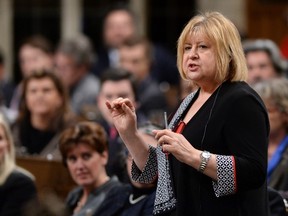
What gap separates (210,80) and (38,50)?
5833 mm

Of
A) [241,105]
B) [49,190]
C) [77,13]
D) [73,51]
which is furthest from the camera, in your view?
[77,13]

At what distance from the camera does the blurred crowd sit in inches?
220

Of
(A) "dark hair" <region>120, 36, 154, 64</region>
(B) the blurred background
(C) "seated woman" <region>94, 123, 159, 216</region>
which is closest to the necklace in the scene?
(C) "seated woman" <region>94, 123, 159, 216</region>

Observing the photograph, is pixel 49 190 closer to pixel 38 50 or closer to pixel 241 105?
pixel 241 105

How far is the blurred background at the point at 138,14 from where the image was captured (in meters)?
11.9

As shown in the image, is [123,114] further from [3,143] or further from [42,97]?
[42,97]

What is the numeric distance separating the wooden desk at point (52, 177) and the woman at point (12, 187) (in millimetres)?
509

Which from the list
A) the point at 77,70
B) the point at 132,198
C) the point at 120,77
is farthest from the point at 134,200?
the point at 77,70

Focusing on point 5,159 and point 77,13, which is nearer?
point 5,159

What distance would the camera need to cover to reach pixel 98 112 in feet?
25.2

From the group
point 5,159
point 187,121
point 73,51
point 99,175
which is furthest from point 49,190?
point 73,51

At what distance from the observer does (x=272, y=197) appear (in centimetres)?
495

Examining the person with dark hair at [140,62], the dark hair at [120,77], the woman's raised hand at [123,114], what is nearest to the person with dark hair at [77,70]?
the person with dark hair at [140,62]

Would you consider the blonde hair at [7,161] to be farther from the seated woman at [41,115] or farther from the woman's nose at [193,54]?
the woman's nose at [193,54]
